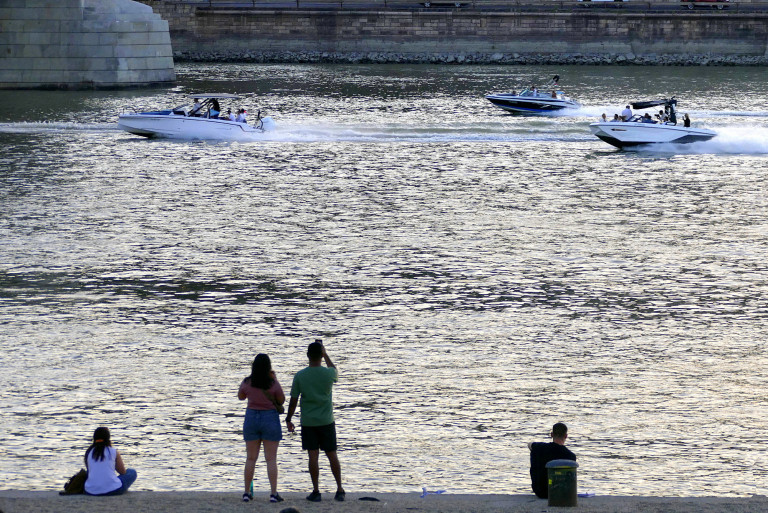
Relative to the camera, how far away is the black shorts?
12.6m

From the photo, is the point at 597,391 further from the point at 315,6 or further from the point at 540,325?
the point at 315,6

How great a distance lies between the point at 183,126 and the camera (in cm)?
5341

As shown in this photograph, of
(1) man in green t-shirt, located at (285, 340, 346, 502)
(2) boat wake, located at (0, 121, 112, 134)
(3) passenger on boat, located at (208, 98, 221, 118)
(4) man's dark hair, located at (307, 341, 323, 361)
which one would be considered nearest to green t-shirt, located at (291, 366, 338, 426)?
(1) man in green t-shirt, located at (285, 340, 346, 502)

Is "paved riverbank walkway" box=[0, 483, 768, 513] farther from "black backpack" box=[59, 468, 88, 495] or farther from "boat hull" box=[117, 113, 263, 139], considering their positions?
"boat hull" box=[117, 113, 263, 139]

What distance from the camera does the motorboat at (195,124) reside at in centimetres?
5262

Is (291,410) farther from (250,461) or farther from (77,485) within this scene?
(77,485)

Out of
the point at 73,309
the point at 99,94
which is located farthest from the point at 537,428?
the point at 99,94

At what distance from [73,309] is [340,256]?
26.3ft

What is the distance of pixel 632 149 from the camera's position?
51.1 metres

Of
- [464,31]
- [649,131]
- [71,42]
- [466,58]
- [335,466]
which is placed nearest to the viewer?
[335,466]

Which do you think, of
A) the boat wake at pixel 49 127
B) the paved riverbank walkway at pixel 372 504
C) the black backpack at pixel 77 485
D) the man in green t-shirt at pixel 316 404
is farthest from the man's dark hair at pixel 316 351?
the boat wake at pixel 49 127

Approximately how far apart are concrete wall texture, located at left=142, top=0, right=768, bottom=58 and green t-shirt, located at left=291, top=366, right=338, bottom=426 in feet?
288

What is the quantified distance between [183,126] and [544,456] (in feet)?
142

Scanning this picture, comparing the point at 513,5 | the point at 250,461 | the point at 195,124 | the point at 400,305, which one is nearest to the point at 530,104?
the point at 195,124
